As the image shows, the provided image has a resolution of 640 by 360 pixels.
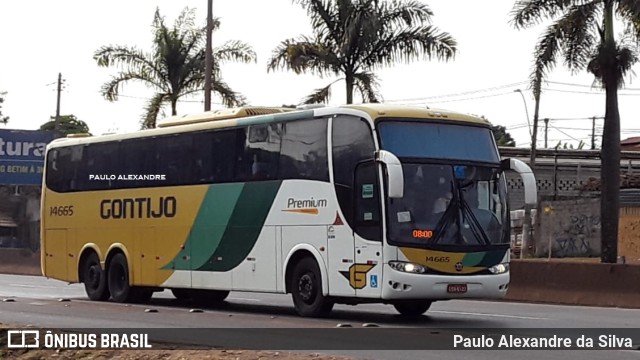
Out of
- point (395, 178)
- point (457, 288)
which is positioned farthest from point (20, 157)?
point (395, 178)

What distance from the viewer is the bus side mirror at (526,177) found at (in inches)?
735

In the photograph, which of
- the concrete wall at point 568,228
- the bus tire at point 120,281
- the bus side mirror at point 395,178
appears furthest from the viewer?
the concrete wall at point 568,228

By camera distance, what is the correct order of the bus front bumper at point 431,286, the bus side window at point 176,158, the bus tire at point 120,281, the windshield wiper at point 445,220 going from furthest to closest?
1. the bus tire at point 120,281
2. the bus side window at point 176,158
3. the windshield wiper at point 445,220
4. the bus front bumper at point 431,286

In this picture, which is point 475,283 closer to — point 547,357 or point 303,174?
point 303,174

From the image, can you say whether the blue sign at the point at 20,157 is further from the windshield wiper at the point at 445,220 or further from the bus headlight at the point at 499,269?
the windshield wiper at the point at 445,220

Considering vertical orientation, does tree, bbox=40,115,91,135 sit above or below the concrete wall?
above

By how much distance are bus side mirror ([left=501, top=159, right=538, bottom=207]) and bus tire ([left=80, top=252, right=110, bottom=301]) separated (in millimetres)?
9403

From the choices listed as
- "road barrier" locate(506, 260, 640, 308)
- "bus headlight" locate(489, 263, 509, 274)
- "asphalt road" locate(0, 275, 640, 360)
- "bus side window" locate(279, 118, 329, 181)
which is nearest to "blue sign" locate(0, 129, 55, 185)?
"asphalt road" locate(0, 275, 640, 360)

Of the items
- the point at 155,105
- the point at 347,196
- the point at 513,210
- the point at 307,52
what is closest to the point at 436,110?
the point at 347,196

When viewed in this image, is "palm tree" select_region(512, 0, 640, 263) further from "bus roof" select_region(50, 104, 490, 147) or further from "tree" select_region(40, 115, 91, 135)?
"tree" select_region(40, 115, 91, 135)

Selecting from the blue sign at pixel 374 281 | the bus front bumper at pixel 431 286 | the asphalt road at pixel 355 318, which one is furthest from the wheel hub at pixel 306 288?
the bus front bumper at pixel 431 286

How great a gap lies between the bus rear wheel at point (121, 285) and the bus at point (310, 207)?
30 millimetres

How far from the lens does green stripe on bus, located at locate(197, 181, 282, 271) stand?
20.3m

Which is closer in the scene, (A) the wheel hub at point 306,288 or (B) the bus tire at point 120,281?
(A) the wheel hub at point 306,288
